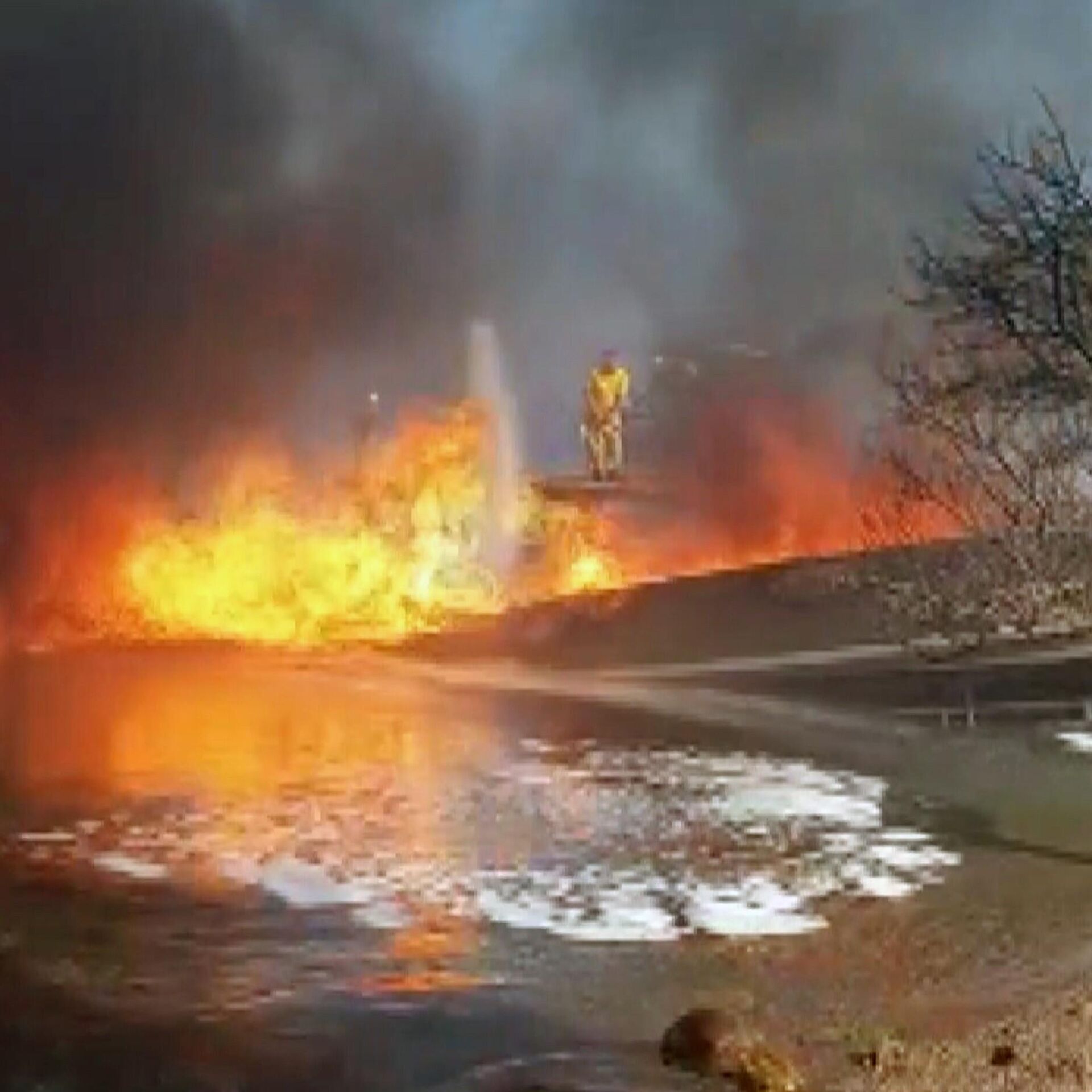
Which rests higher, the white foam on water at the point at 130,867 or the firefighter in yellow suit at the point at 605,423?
the firefighter in yellow suit at the point at 605,423

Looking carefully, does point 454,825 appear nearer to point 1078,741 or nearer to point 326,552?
point 1078,741

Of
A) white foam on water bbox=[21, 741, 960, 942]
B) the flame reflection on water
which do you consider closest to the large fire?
the flame reflection on water

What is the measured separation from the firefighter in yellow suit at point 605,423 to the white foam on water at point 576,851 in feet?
110

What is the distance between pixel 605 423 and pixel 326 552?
1746 cm

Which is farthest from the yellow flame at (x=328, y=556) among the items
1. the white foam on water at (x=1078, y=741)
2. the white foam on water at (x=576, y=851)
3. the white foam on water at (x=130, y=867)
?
the white foam on water at (x=130, y=867)

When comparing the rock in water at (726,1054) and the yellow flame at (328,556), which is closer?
the rock in water at (726,1054)

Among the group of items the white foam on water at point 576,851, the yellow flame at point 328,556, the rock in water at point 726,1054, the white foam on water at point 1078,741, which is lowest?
the rock in water at point 726,1054

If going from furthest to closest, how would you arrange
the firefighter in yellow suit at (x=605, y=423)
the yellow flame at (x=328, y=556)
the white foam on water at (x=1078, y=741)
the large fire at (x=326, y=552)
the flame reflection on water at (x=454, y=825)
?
1. the firefighter in yellow suit at (x=605, y=423)
2. the yellow flame at (x=328, y=556)
3. the large fire at (x=326, y=552)
4. the white foam on water at (x=1078, y=741)
5. the flame reflection on water at (x=454, y=825)

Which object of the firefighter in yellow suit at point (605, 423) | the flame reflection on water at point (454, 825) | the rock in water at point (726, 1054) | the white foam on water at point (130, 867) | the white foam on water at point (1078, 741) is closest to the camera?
the rock in water at point (726, 1054)

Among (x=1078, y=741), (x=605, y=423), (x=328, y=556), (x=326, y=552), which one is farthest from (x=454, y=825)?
(x=605, y=423)

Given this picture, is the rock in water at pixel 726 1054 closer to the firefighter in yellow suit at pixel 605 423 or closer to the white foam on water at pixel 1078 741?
the white foam on water at pixel 1078 741

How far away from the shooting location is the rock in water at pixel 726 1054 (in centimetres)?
727

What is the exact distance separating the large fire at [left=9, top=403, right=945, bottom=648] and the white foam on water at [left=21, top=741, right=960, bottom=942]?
1439 centimetres

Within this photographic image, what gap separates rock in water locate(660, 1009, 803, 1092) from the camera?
727 centimetres
